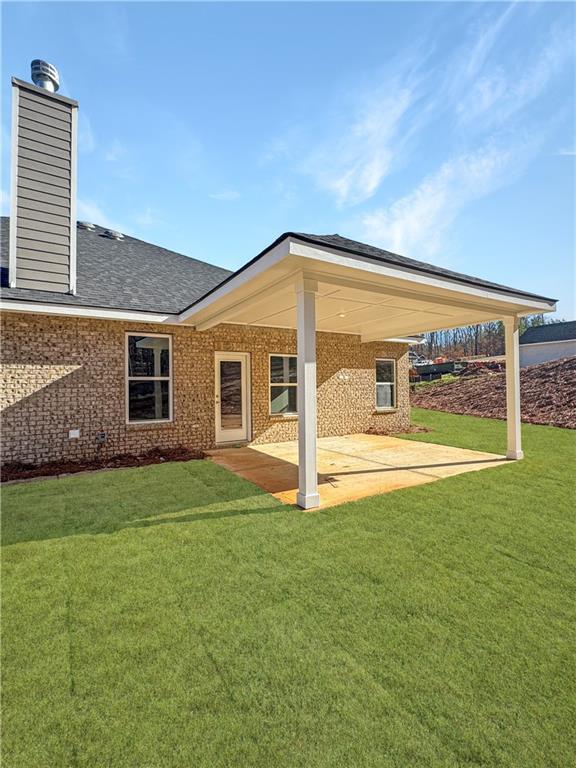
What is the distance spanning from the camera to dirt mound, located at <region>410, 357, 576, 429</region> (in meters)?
13.2

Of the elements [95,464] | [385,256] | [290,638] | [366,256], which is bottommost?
[290,638]

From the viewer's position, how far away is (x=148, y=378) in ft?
26.4

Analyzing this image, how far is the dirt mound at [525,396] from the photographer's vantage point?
13203mm

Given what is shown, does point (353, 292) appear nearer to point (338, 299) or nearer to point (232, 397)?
point (338, 299)

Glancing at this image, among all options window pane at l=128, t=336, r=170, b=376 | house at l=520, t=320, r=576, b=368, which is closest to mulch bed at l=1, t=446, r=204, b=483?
window pane at l=128, t=336, r=170, b=376

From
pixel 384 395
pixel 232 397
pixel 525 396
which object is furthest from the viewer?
pixel 525 396

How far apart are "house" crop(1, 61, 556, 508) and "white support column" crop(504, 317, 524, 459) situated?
26mm

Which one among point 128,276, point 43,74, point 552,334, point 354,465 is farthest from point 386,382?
point 552,334

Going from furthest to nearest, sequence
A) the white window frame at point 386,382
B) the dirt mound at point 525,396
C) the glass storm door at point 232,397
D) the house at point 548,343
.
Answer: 1. the house at point 548,343
2. the dirt mound at point 525,396
3. the white window frame at point 386,382
4. the glass storm door at point 232,397

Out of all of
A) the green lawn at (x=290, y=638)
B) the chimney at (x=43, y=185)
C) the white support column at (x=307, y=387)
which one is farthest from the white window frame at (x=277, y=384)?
the green lawn at (x=290, y=638)

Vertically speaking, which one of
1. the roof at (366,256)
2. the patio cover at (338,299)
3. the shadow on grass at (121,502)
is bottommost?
the shadow on grass at (121,502)

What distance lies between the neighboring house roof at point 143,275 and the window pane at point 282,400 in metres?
3.15

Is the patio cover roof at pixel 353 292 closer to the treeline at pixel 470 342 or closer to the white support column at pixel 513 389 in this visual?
the white support column at pixel 513 389

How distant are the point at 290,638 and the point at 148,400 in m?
6.62
